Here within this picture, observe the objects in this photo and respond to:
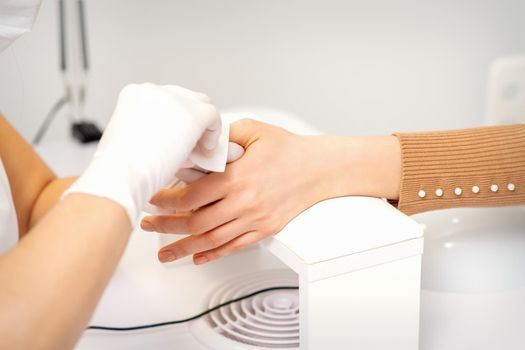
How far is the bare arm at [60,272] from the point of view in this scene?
506mm

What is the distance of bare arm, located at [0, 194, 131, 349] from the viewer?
51cm

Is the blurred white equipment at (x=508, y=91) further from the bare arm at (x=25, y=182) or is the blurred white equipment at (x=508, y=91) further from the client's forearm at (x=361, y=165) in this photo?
the bare arm at (x=25, y=182)

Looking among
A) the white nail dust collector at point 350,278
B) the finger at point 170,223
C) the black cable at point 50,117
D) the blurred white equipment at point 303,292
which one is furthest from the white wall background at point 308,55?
the white nail dust collector at point 350,278

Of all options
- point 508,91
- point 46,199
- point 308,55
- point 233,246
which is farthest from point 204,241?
point 308,55

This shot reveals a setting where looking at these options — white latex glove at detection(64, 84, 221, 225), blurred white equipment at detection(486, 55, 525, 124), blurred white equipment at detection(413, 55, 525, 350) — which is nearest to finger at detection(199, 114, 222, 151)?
white latex glove at detection(64, 84, 221, 225)

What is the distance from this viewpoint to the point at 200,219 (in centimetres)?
82

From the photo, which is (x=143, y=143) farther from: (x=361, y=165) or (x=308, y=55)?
(x=308, y=55)

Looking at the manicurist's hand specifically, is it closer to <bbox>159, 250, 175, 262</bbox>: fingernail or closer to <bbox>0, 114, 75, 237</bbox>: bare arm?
<bbox>159, 250, 175, 262</bbox>: fingernail

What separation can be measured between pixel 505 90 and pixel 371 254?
0.67m

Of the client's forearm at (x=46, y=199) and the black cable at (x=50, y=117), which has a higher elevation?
the client's forearm at (x=46, y=199)

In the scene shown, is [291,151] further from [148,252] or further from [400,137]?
[148,252]

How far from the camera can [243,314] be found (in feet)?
2.96

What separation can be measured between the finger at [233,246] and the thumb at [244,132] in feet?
0.37

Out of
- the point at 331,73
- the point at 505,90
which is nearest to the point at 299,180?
the point at 505,90
